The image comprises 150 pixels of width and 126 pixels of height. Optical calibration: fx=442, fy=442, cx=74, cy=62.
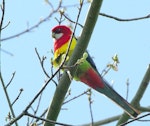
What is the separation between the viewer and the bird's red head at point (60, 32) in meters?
5.11

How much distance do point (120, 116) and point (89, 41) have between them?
3.45ft

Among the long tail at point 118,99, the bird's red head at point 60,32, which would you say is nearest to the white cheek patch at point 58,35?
the bird's red head at point 60,32

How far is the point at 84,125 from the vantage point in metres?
3.79

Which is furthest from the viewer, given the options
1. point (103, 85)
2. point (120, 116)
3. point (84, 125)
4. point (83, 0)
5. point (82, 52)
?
point (103, 85)

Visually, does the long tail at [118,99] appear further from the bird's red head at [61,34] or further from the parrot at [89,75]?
the bird's red head at [61,34]

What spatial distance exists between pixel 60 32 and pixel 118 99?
1.39 m

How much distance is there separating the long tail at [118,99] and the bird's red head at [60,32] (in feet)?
3.27

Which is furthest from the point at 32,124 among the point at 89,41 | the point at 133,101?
the point at 133,101

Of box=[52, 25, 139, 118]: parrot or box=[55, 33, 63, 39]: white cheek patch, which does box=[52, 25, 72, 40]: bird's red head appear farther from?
box=[52, 25, 139, 118]: parrot

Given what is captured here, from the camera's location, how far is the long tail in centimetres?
377

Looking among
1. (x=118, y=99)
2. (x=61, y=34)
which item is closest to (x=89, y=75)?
(x=118, y=99)

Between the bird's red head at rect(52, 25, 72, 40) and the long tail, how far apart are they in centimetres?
100

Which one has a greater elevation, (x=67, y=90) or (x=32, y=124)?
(x=67, y=90)

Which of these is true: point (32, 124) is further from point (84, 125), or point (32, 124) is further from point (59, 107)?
point (84, 125)
